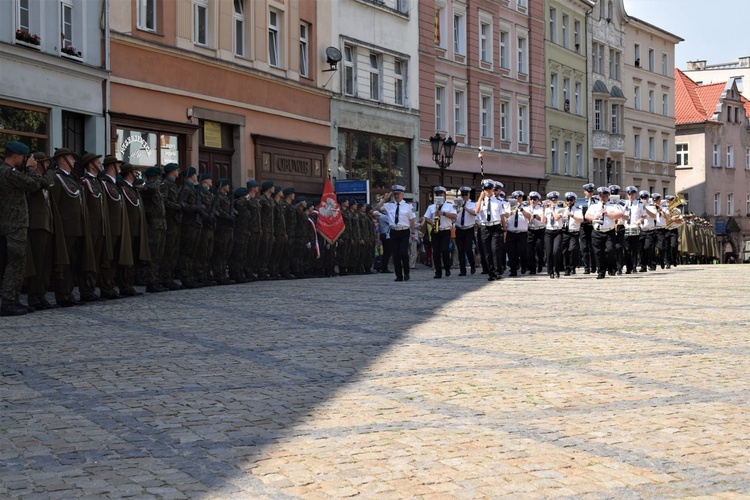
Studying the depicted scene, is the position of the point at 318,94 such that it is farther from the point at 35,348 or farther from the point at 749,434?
the point at 749,434

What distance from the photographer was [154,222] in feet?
61.3

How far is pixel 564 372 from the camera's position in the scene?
8.95 meters

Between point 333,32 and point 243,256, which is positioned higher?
point 333,32

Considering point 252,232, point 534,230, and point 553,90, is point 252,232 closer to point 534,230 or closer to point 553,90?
point 534,230

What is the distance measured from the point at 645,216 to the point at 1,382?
23.8 metres

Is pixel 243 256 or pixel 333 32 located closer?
pixel 243 256

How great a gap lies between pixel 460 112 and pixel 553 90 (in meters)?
12.2

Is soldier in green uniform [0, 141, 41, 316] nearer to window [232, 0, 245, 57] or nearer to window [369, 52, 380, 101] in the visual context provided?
window [232, 0, 245, 57]

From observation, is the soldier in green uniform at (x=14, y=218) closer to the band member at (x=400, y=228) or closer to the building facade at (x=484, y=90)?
the band member at (x=400, y=228)

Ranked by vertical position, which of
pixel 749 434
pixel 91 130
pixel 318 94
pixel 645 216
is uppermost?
pixel 318 94

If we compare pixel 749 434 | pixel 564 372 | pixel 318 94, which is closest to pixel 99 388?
pixel 564 372

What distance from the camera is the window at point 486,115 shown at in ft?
166

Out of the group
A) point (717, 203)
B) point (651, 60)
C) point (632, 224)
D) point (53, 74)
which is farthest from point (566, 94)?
point (53, 74)

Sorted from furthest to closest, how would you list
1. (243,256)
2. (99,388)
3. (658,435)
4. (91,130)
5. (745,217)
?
(745,217)
(91,130)
(243,256)
(99,388)
(658,435)
